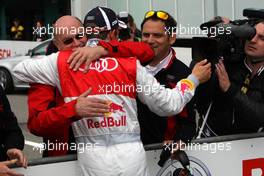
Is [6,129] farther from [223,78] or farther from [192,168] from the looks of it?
[223,78]

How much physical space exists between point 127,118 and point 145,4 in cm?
1791

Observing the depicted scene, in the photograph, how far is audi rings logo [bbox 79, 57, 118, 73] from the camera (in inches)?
113

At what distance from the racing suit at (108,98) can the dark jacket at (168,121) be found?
0.41 metres

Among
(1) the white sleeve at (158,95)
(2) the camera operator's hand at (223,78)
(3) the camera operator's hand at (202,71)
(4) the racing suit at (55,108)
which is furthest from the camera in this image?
(2) the camera operator's hand at (223,78)

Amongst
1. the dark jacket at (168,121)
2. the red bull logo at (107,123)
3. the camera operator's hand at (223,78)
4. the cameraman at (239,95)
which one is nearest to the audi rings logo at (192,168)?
the dark jacket at (168,121)

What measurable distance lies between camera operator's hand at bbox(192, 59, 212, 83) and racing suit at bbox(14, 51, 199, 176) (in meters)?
0.33

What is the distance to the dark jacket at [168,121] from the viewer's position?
134 inches

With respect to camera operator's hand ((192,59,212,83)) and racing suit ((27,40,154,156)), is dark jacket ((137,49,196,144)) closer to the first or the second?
camera operator's hand ((192,59,212,83))

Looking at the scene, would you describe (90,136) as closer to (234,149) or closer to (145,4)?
(234,149)

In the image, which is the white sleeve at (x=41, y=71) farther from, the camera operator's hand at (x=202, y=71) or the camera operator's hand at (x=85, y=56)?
the camera operator's hand at (x=202, y=71)

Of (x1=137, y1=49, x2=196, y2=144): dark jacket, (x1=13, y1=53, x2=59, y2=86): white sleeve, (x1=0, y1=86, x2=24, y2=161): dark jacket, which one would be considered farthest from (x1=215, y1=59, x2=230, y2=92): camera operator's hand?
(x1=0, y1=86, x2=24, y2=161): dark jacket

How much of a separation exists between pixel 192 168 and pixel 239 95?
0.56 metres

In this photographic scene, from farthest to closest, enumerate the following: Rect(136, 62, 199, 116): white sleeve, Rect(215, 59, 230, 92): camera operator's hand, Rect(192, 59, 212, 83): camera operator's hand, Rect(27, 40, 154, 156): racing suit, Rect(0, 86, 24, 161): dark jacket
A: Rect(215, 59, 230, 92): camera operator's hand < Rect(192, 59, 212, 83): camera operator's hand < Rect(0, 86, 24, 161): dark jacket < Rect(136, 62, 199, 116): white sleeve < Rect(27, 40, 154, 156): racing suit

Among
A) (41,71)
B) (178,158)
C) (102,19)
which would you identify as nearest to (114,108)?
(41,71)
